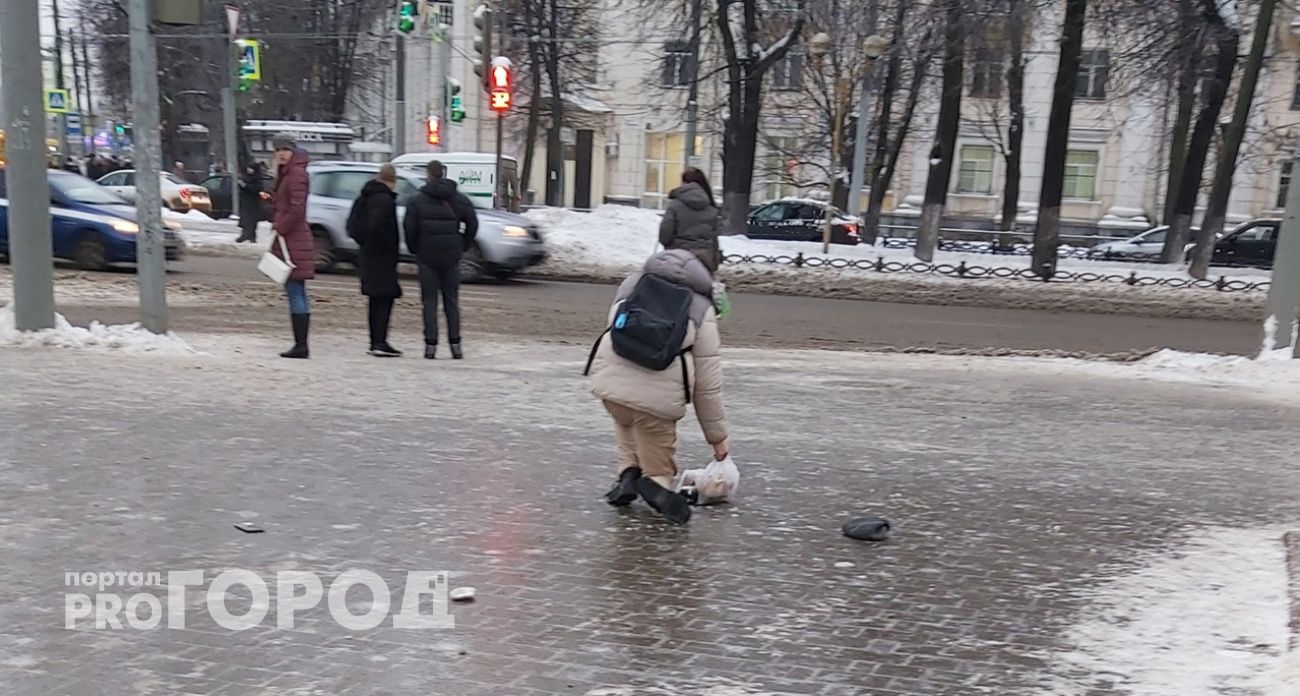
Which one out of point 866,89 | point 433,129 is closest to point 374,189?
point 433,129

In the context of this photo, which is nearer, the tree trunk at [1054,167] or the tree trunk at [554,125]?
the tree trunk at [1054,167]

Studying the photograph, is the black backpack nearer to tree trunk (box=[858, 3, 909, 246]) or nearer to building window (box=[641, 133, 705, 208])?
tree trunk (box=[858, 3, 909, 246])

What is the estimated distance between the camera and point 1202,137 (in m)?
24.4

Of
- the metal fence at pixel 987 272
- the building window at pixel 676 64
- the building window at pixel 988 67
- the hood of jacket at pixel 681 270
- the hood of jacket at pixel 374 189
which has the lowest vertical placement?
the metal fence at pixel 987 272

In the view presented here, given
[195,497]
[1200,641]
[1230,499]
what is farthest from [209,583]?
[1230,499]

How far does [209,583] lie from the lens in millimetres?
4699

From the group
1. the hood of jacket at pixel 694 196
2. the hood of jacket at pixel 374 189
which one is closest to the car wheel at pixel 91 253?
the hood of jacket at pixel 374 189

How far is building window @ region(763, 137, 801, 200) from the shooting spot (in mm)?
44469

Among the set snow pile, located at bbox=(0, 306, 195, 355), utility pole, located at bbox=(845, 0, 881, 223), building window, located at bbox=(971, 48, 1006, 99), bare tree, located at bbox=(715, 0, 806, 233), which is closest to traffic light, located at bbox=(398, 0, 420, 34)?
bare tree, located at bbox=(715, 0, 806, 233)

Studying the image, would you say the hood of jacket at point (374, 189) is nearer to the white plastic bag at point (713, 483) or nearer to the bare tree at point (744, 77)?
the white plastic bag at point (713, 483)

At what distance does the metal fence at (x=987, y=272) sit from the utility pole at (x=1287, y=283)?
9.91 metres

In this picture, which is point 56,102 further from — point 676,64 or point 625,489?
point 625,489

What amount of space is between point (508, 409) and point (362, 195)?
3.12m

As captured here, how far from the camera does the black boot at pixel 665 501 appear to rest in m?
5.80
